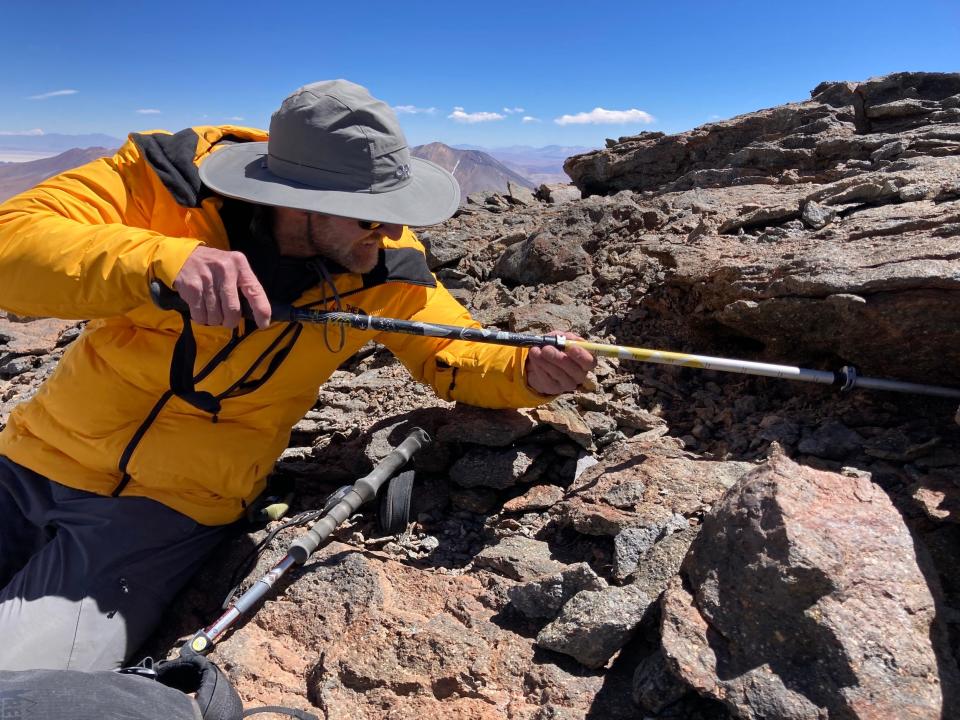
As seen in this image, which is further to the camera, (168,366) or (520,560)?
(168,366)

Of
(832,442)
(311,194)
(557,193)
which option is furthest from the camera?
(557,193)

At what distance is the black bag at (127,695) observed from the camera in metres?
2.19

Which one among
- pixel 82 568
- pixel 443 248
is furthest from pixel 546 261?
pixel 82 568

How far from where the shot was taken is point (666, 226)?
656 cm

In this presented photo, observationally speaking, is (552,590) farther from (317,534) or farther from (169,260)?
(169,260)

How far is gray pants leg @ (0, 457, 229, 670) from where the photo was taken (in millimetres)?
3359

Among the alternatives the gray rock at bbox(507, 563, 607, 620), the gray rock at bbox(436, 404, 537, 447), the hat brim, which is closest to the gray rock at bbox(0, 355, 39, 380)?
the hat brim

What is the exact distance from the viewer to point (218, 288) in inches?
115

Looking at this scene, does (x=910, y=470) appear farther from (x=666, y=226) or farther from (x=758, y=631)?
(x=666, y=226)

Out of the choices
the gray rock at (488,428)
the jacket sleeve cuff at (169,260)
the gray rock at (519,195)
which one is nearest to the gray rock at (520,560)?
the gray rock at (488,428)

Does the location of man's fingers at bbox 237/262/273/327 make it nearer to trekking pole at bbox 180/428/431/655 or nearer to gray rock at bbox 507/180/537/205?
trekking pole at bbox 180/428/431/655

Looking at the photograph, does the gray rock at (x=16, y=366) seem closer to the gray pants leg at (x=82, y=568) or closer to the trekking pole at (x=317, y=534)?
the gray pants leg at (x=82, y=568)

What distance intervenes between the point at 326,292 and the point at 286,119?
0.98 metres

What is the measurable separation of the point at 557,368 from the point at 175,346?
2.18 m
